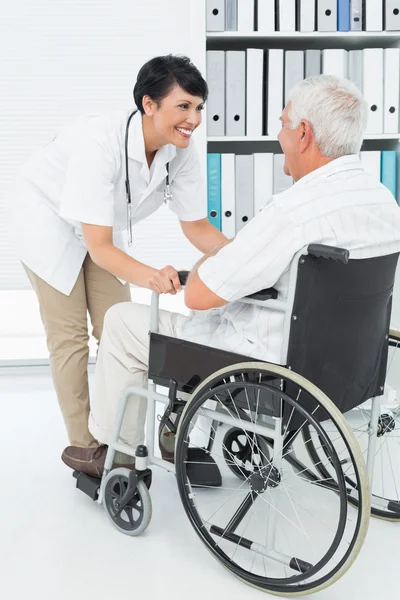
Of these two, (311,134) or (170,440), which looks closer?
(311,134)

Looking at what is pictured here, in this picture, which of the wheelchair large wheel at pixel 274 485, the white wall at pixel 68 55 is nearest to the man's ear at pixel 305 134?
the wheelchair large wheel at pixel 274 485

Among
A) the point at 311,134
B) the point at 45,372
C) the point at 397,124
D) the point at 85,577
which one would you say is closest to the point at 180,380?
the point at 85,577

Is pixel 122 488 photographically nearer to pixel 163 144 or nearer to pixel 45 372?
pixel 163 144

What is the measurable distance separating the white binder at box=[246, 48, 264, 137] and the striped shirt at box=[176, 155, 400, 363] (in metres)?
1.20

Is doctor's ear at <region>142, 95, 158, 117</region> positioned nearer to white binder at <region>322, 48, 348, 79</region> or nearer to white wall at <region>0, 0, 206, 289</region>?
white binder at <region>322, 48, 348, 79</region>

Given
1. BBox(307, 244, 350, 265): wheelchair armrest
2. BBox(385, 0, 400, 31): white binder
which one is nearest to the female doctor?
BBox(307, 244, 350, 265): wheelchair armrest

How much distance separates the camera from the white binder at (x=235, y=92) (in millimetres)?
2670

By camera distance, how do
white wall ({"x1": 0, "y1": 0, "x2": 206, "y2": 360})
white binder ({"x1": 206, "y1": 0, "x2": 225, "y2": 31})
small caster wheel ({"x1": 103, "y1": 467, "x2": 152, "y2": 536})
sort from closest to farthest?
1. small caster wheel ({"x1": 103, "y1": 467, "x2": 152, "y2": 536})
2. white binder ({"x1": 206, "y1": 0, "x2": 225, "y2": 31})
3. white wall ({"x1": 0, "y1": 0, "x2": 206, "y2": 360})

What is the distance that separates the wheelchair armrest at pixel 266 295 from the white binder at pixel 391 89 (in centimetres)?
150

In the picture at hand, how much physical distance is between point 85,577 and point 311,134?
1124mm

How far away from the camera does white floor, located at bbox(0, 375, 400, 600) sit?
1.61 meters

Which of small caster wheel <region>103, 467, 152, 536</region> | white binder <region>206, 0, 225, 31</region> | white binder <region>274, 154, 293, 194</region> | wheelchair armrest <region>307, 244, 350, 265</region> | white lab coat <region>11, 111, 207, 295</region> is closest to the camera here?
wheelchair armrest <region>307, 244, 350, 265</region>

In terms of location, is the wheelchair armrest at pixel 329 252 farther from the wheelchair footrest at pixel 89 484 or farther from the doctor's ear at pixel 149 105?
the wheelchair footrest at pixel 89 484

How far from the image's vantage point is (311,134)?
159 cm
